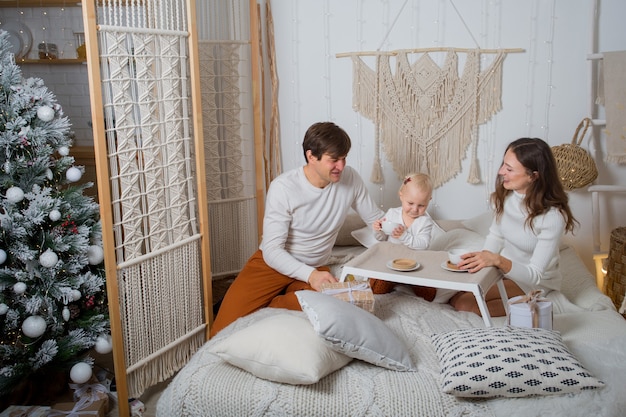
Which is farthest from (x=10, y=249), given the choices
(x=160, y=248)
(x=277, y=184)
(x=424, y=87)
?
(x=424, y=87)

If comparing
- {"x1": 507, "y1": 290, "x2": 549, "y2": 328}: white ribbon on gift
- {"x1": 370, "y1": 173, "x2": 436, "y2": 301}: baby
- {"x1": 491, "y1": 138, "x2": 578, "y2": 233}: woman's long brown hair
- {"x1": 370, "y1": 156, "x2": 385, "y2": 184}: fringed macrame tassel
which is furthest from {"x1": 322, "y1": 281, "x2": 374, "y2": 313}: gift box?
{"x1": 370, "y1": 156, "x2": 385, "y2": 184}: fringed macrame tassel

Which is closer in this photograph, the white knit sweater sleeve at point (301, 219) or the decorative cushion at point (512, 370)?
the decorative cushion at point (512, 370)

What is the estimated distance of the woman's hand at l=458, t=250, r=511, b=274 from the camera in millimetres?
2105

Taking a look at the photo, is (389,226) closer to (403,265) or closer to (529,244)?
(403,265)

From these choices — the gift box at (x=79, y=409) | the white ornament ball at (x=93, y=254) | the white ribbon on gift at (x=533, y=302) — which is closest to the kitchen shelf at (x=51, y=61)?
the white ornament ball at (x=93, y=254)

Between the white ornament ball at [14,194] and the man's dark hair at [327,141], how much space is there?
108 cm

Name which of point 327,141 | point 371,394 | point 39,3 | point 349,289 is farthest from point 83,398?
point 39,3

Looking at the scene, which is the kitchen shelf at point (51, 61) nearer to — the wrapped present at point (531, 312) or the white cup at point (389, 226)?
the white cup at point (389, 226)

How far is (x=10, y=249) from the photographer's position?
2.26m

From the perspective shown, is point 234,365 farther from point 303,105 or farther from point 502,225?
point 303,105

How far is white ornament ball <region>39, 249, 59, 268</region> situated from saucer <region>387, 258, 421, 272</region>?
1185mm

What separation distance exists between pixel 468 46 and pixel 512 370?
1995mm

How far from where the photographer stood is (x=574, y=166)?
3.02m

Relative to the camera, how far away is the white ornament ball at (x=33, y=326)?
2.26 meters
